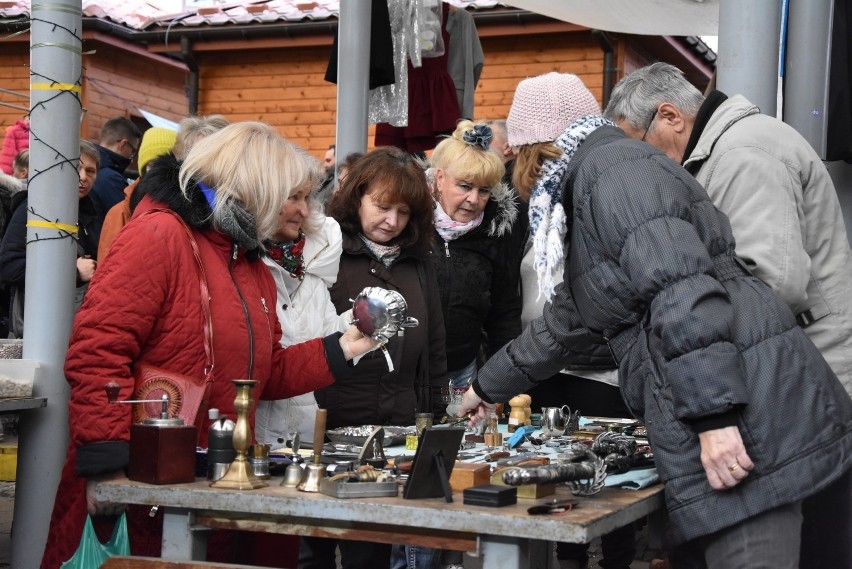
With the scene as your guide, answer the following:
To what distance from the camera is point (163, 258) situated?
2664mm

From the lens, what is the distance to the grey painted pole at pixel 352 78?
562 centimetres

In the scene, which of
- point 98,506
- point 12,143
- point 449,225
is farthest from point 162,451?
point 12,143

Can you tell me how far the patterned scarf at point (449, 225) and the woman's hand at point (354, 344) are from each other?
5.60ft

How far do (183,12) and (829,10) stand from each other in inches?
380

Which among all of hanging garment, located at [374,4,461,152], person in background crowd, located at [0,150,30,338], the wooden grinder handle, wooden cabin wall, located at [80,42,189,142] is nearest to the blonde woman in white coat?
the wooden grinder handle

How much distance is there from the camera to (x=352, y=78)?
5.61 meters

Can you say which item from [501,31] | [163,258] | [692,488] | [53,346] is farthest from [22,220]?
[501,31]

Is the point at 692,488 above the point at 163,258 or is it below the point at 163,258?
below

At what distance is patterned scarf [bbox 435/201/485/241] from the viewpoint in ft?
15.7

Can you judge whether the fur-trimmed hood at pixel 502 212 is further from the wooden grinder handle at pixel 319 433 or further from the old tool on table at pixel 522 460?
the wooden grinder handle at pixel 319 433

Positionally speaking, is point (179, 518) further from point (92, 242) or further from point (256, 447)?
point (92, 242)

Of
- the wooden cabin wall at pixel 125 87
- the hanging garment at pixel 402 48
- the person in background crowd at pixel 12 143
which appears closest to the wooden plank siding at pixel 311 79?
the wooden cabin wall at pixel 125 87

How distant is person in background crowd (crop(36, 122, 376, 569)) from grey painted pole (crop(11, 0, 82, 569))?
2.73ft

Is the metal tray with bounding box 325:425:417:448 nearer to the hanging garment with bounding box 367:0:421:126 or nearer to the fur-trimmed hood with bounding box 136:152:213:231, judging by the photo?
the fur-trimmed hood with bounding box 136:152:213:231
